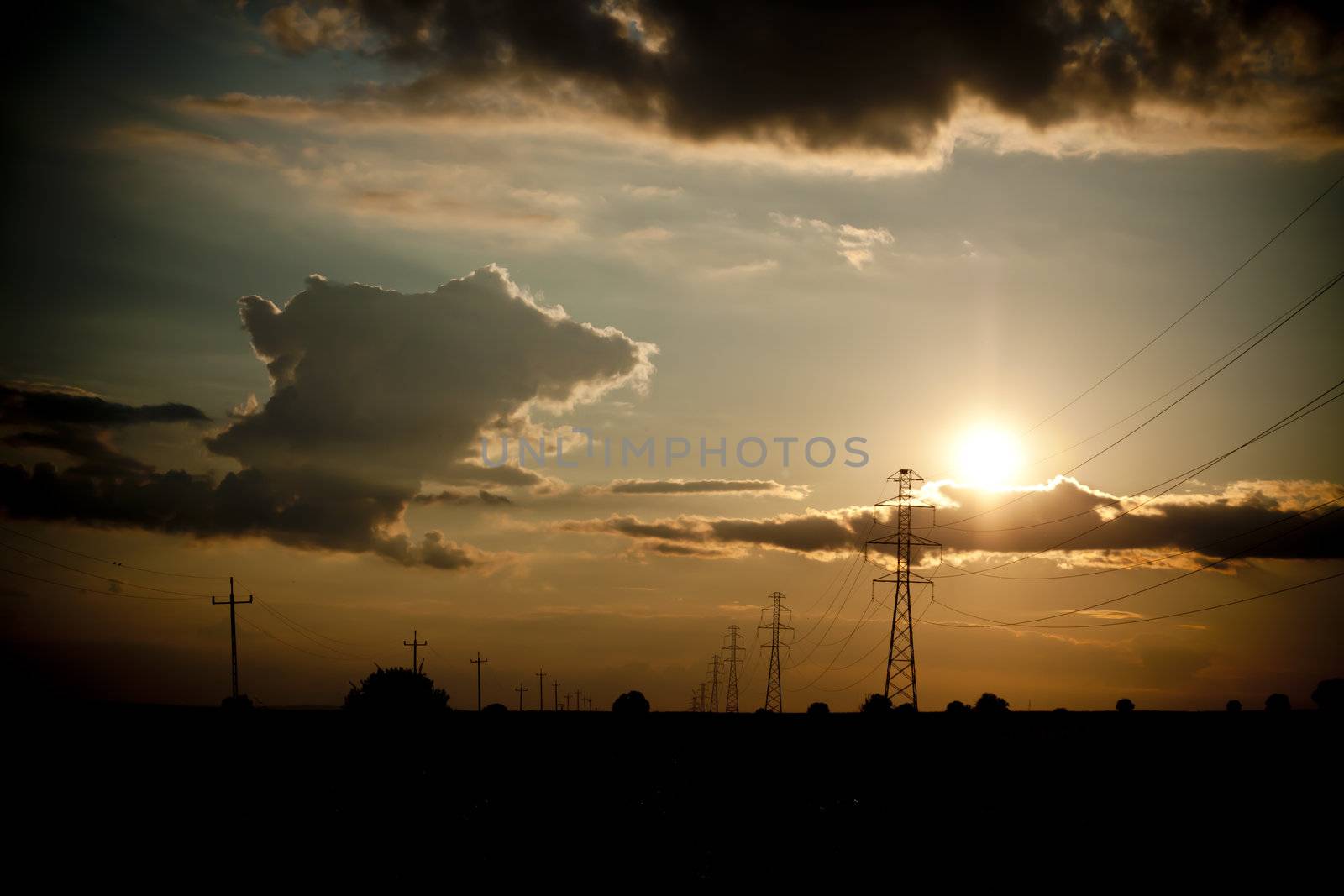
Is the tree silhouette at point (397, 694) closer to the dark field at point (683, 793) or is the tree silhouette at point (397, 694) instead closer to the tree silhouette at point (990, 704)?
the dark field at point (683, 793)

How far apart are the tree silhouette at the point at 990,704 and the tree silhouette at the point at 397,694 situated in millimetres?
65954

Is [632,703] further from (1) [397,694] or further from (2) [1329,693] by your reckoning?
(2) [1329,693]

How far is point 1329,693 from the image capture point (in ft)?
332

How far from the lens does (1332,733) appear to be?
61844mm

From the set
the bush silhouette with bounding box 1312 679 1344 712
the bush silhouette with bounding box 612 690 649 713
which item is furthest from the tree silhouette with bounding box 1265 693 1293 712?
the bush silhouette with bounding box 612 690 649 713

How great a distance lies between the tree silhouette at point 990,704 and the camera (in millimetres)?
121875

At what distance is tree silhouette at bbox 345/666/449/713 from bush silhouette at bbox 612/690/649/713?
2255 centimetres

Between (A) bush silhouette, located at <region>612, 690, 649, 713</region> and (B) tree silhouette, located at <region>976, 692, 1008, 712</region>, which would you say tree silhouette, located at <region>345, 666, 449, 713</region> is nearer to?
Result: (A) bush silhouette, located at <region>612, 690, 649, 713</region>

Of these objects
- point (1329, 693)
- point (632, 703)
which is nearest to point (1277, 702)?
point (1329, 693)

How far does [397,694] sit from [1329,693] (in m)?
106

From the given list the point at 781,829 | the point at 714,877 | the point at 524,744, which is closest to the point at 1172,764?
the point at 781,829

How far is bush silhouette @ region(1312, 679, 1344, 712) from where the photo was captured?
9869 cm

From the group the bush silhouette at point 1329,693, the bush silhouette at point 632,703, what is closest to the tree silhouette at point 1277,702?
the bush silhouette at point 1329,693

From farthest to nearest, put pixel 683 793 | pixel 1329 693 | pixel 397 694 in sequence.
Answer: pixel 397 694 → pixel 1329 693 → pixel 683 793
